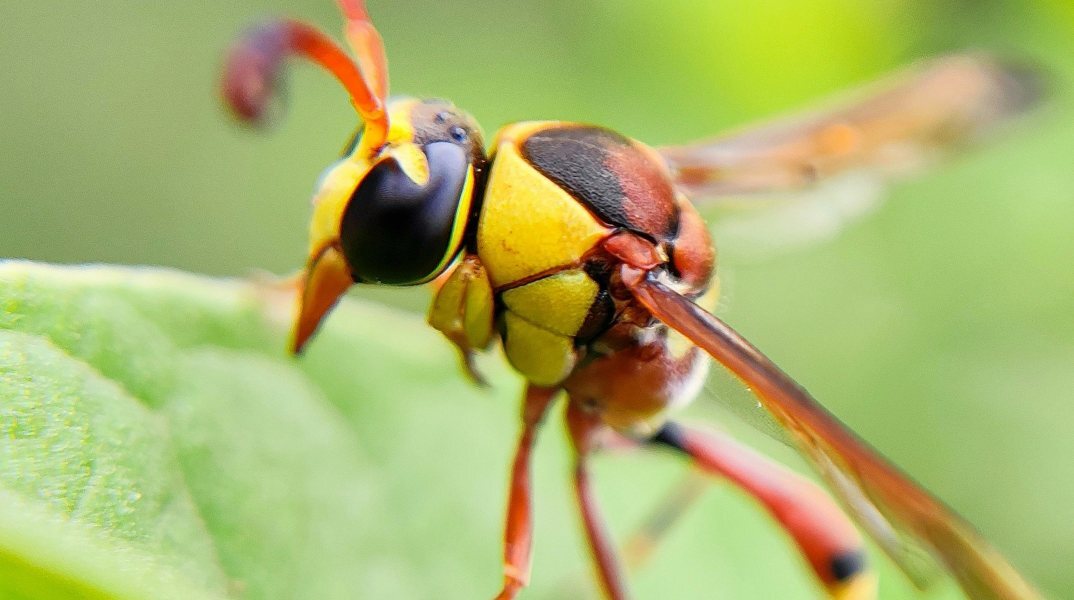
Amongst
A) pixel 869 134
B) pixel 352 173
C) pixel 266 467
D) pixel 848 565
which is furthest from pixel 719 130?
pixel 266 467

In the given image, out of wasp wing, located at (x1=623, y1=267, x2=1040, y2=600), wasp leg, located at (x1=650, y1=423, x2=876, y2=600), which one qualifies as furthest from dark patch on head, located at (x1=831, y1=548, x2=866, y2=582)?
wasp wing, located at (x1=623, y1=267, x2=1040, y2=600)

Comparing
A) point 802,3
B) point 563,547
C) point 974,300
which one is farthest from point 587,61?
point 563,547

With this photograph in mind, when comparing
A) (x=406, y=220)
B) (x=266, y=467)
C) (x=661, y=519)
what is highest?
(x=406, y=220)

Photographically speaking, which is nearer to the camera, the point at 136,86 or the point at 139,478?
the point at 139,478

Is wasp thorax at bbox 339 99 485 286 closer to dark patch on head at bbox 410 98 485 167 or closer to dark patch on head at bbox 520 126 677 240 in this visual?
dark patch on head at bbox 410 98 485 167

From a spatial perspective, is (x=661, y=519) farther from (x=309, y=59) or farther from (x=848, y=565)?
(x=309, y=59)

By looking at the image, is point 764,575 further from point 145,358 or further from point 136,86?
point 136,86

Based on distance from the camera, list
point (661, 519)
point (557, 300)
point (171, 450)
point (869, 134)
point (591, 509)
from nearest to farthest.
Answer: point (171, 450) < point (557, 300) < point (591, 509) < point (661, 519) < point (869, 134)
